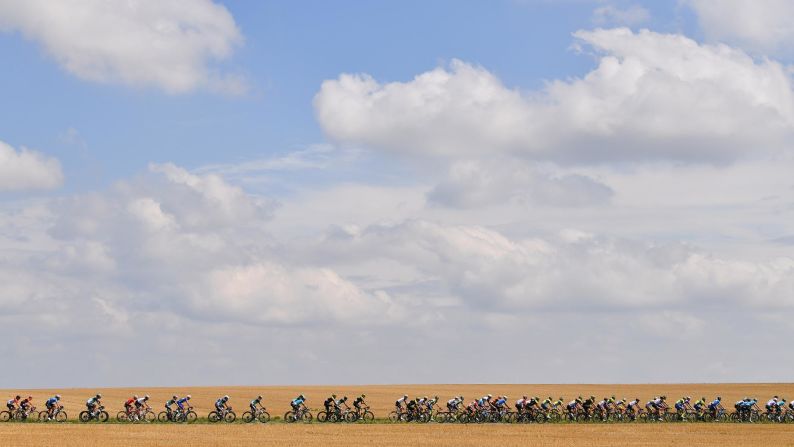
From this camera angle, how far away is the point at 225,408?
64812 mm

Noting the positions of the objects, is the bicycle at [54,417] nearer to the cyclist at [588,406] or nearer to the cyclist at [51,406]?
the cyclist at [51,406]

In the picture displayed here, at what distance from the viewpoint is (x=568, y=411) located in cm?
6819

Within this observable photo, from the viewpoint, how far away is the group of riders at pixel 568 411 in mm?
66812

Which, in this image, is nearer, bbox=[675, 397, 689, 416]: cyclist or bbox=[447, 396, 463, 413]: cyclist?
bbox=[447, 396, 463, 413]: cyclist

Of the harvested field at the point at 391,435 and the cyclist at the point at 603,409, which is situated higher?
the cyclist at the point at 603,409

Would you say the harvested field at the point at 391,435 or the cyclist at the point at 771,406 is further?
the cyclist at the point at 771,406

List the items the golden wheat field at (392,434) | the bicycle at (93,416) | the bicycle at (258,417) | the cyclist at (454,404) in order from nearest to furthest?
the golden wheat field at (392,434), the bicycle at (93,416), the bicycle at (258,417), the cyclist at (454,404)

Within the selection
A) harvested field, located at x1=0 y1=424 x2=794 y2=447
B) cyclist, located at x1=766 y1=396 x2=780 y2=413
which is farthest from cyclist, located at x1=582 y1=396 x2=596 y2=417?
cyclist, located at x1=766 y1=396 x2=780 y2=413

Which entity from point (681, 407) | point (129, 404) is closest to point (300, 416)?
point (129, 404)

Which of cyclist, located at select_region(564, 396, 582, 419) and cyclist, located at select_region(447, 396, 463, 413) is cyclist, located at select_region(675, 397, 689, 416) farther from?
cyclist, located at select_region(447, 396, 463, 413)

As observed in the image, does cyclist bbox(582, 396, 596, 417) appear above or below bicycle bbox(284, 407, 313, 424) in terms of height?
above

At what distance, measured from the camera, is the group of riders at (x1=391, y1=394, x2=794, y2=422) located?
2630 inches

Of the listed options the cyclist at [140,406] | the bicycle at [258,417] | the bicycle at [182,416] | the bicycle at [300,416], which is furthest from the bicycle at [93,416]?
the bicycle at [300,416]

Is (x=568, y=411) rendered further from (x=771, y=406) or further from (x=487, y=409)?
(x=771, y=406)
